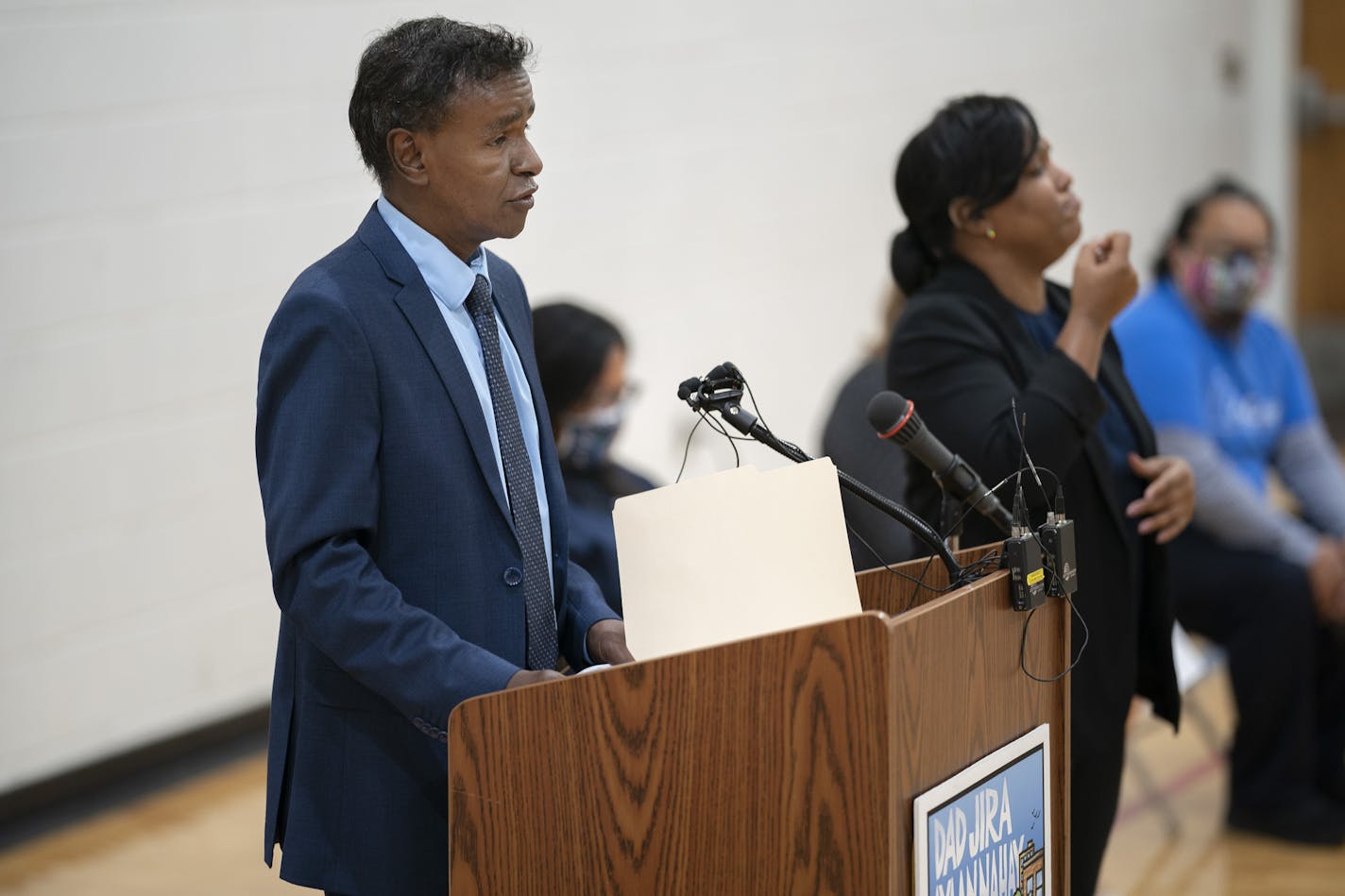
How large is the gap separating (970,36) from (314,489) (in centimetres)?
478

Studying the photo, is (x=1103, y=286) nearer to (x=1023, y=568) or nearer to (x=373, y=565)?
(x=1023, y=568)

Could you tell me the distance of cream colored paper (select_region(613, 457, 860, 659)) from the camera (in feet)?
4.47

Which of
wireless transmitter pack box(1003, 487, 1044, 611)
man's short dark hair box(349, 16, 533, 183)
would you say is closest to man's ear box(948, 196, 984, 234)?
wireless transmitter pack box(1003, 487, 1044, 611)

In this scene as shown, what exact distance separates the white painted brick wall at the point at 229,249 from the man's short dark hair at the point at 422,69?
1514mm

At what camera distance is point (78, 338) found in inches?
135

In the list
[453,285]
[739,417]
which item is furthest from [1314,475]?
[453,285]

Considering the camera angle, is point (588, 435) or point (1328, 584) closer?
point (588, 435)

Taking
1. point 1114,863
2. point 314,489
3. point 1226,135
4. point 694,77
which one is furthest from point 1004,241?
point 1226,135

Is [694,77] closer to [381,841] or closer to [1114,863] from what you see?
[1114,863]

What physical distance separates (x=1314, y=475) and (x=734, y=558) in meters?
2.75

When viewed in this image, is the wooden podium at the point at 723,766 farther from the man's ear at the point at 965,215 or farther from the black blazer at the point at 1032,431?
the man's ear at the point at 965,215

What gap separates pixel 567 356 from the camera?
3.06 meters

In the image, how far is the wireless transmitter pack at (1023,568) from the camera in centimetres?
149

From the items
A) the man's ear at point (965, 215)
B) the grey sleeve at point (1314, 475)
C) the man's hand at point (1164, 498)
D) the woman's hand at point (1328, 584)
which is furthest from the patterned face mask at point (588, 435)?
the grey sleeve at point (1314, 475)
